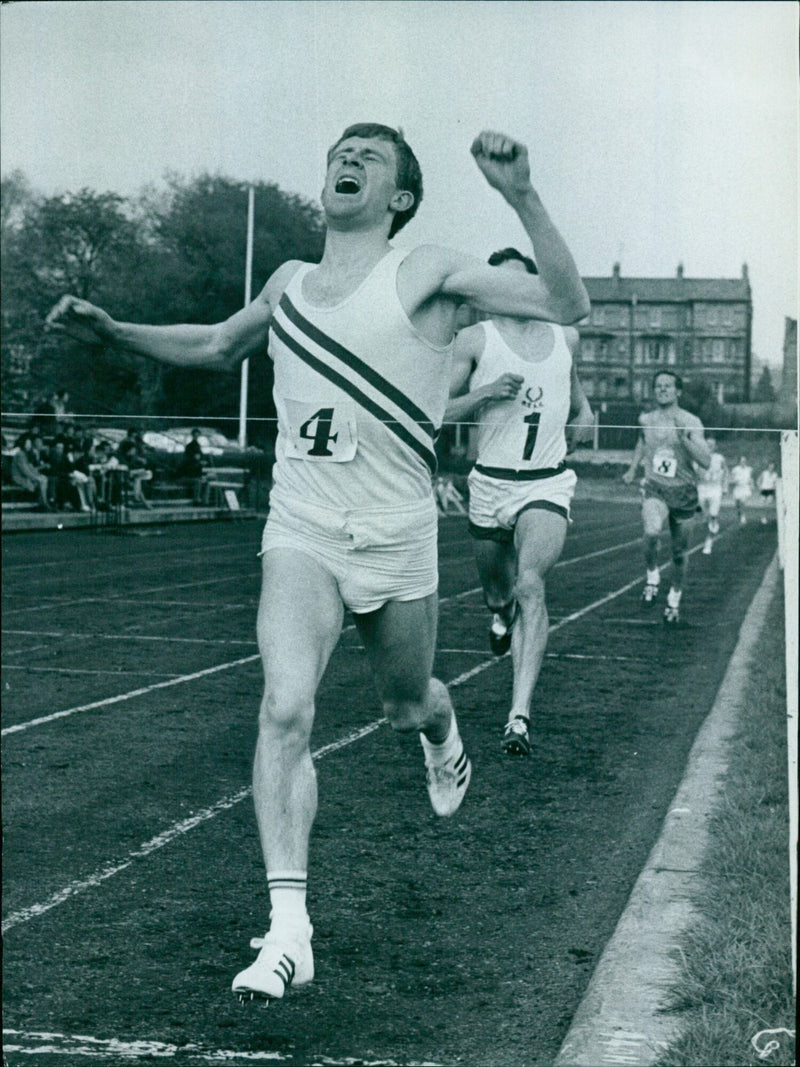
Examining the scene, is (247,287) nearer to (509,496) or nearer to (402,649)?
(509,496)

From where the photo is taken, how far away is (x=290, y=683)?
3361 millimetres

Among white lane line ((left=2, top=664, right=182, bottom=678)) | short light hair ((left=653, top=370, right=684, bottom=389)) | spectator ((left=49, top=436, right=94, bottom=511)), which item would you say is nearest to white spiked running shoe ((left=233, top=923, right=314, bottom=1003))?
short light hair ((left=653, top=370, right=684, bottom=389))

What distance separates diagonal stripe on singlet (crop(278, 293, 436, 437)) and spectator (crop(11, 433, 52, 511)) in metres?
1.54

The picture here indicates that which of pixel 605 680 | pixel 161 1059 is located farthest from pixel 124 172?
pixel 605 680

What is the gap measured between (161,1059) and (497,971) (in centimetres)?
105

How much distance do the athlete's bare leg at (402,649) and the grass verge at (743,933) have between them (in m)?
0.92

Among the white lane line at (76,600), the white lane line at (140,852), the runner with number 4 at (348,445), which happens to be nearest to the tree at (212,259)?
the runner with number 4 at (348,445)

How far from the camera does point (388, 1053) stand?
419 cm

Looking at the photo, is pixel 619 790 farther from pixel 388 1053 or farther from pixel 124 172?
pixel 124 172

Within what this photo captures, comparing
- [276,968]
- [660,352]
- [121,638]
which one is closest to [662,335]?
[660,352]

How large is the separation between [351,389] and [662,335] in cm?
57

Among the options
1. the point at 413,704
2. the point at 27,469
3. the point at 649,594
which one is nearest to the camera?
the point at 413,704

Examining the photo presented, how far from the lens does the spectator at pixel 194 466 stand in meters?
4.02

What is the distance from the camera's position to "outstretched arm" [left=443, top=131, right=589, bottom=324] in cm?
291
